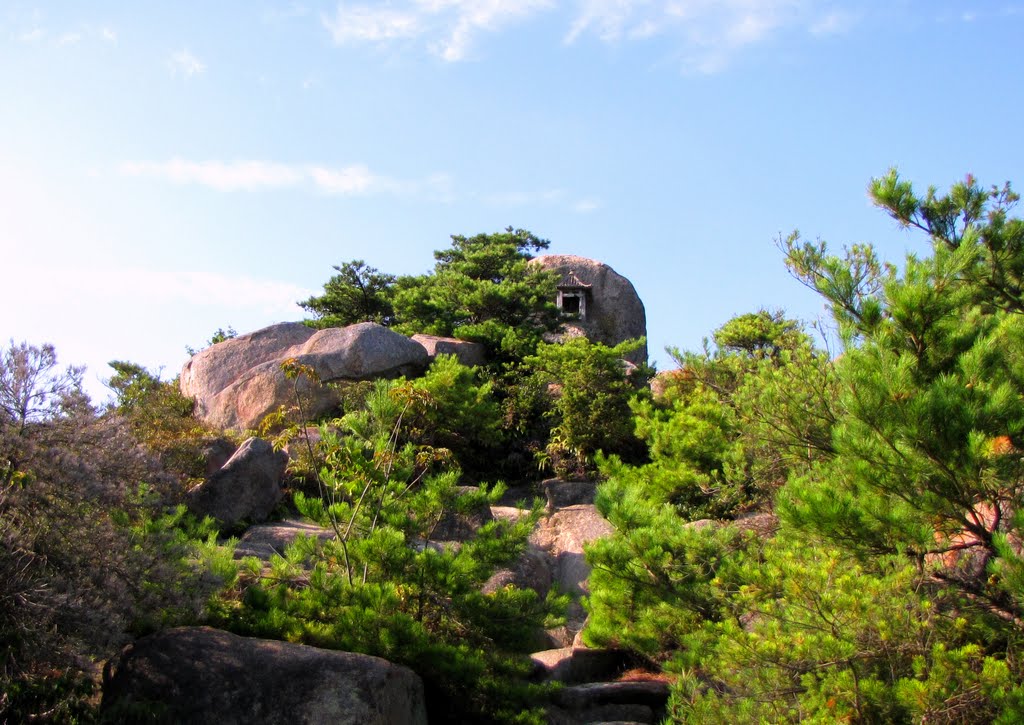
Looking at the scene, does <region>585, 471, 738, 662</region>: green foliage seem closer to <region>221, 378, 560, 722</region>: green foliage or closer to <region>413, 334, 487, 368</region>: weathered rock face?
<region>221, 378, 560, 722</region>: green foliage

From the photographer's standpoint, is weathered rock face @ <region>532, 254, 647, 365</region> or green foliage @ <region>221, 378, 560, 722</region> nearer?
green foliage @ <region>221, 378, 560, 722</region>

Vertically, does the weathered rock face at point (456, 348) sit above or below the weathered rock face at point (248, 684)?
above

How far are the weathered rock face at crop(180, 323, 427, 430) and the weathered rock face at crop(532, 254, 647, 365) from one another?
8.31 meters

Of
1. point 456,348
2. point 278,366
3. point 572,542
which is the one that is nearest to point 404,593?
point 572,542

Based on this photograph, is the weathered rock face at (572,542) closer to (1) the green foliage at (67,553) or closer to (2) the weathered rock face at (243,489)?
(2) the weathered rock face at (243,489)

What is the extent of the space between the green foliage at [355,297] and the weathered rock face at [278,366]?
3241 mm

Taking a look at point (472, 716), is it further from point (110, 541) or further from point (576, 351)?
point (576, 351)

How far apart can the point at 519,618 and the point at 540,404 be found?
34.9 feet

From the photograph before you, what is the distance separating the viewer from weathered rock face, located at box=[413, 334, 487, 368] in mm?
19266

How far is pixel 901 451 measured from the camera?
222 inches

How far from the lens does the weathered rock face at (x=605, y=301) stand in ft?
85.3

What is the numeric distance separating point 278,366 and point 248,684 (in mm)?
11617

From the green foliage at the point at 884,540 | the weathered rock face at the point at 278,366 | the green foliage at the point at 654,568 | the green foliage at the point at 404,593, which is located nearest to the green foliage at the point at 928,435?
the green foliage at the point at 884,540

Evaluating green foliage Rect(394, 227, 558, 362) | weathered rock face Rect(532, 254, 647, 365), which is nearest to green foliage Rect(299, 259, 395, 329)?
green foliage Rect(394, 227, 558, 362)
